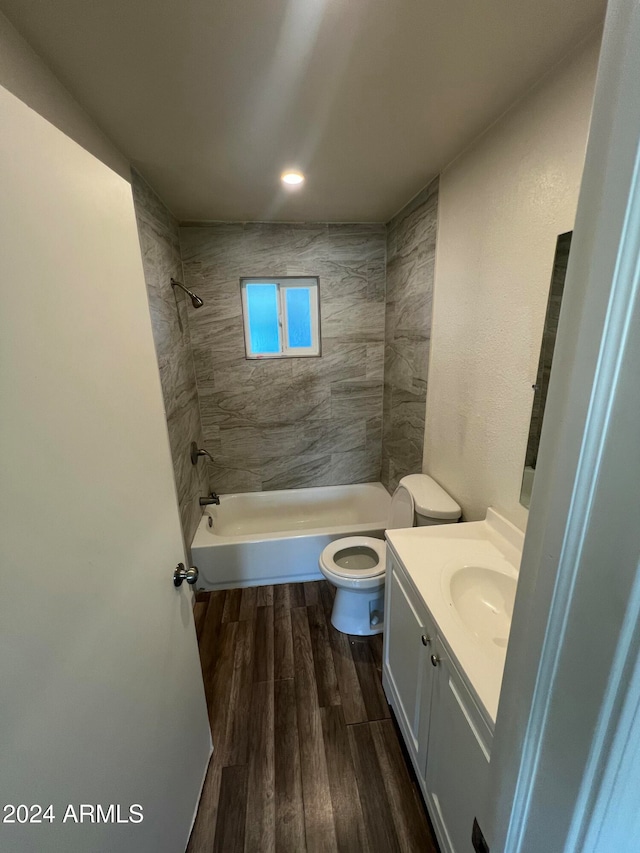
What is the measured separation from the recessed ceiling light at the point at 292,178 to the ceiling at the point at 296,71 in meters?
0.07

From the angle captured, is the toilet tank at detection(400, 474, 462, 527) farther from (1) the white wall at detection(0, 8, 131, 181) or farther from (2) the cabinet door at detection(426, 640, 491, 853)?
(1) the white wall at detection(0, 8, 131, 181)

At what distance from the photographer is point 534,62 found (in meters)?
1.06

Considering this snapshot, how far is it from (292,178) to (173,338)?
117 centimetres

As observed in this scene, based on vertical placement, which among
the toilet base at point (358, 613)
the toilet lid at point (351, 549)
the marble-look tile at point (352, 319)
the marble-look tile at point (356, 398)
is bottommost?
the toilet base at point (358, 613)

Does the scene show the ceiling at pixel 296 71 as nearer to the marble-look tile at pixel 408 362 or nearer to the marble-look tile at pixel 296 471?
the marble-look tile at pixel 408 362

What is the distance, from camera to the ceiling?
0.90 metres

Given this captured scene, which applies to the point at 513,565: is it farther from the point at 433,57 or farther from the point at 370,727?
the point at 433,57

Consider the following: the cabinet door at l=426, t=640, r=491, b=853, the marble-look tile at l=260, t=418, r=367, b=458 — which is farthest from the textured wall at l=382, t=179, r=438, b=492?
the cabinet door at l=426, t=640, r=491, b=853

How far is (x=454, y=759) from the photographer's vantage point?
965 millimetres

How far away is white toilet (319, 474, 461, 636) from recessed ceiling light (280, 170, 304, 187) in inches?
69.2

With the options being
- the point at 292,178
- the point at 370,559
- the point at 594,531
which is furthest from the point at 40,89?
the point at 370,559

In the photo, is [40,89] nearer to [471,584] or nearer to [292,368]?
[292,368]

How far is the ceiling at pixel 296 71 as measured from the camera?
896mm

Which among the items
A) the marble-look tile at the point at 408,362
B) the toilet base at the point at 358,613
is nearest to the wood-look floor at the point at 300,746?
the toilet base at the point at 358,613
